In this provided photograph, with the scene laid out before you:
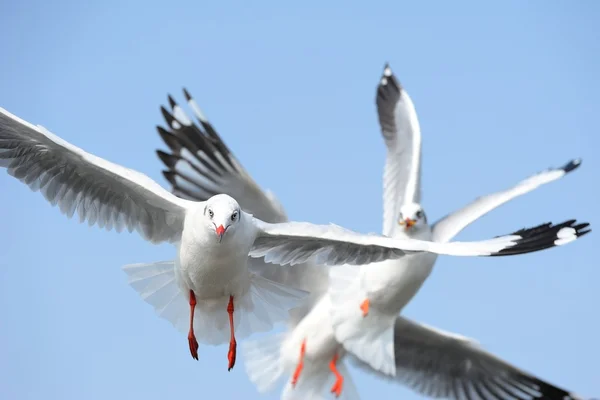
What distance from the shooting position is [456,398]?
9625mm

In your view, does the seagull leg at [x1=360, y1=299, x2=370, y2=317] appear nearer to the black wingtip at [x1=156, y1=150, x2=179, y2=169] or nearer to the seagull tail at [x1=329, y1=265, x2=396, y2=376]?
the seagull tail at [x1=329, y1=265, x2=396, y2=376]

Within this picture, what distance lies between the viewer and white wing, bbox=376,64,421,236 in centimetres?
945

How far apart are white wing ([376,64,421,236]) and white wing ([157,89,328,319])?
3.53ft

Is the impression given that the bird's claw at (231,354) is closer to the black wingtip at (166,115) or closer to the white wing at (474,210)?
the white wing at (474,210)

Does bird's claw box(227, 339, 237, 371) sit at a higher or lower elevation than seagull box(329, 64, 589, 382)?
lower

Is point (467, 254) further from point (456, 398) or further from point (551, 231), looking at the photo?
point (456, 398)

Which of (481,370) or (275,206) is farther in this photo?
Answer: (481,370)

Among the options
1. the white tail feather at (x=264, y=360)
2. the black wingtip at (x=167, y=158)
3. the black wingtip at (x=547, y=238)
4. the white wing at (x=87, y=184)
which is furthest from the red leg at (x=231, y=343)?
the white tail feather at (x=264, y=360)

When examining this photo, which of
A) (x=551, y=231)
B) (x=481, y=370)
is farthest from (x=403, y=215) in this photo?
(x=551, y=231)

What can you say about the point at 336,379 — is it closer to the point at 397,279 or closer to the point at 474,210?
the point at 397,279

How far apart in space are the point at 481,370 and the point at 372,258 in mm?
3066

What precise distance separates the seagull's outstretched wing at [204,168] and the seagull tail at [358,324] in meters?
0.69

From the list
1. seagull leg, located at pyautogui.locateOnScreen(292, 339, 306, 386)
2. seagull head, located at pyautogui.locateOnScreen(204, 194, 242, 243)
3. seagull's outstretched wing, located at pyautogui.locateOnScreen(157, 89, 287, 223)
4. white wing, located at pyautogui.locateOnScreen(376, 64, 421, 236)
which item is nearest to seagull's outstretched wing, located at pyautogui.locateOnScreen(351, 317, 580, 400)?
seagull leg, located at pyautogui.locateOnScreen(292, 339, 306, 386)

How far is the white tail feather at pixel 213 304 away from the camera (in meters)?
6.93
